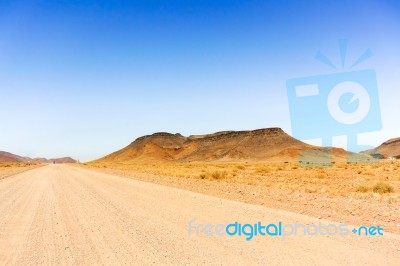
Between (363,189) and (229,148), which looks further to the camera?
(229,148)

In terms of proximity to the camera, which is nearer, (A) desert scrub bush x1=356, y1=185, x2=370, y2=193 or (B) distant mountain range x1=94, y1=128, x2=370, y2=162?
(A) desert scrub bush x1=356, y1=185, x2=370, y2=193

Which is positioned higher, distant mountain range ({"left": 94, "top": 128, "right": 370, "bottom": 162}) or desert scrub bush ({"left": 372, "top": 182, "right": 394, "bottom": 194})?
distant mountain range ({"left": 94, "top": 128, "right": 370, "bottom": 162})

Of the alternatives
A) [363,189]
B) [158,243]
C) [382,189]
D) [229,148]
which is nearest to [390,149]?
[229,148]

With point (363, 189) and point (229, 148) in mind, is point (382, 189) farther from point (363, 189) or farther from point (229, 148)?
point (229, 148)

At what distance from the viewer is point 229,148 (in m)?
139

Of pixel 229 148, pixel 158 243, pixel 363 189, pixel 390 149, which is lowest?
pixel 158 243

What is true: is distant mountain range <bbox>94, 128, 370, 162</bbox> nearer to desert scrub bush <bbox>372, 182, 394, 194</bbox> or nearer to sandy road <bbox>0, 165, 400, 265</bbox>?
desert scrub bush <bbox>372, 182, 394, 194</bbox>

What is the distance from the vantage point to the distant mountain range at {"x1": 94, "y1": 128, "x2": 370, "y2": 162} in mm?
123312

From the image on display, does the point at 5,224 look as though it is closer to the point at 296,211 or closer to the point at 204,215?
the point at 204,215

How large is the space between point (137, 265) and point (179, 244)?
1556 millimetres

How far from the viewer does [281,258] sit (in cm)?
655

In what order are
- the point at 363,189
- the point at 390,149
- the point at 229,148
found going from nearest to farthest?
the point at 363,189 < the point at 229,148 < the point at 390,149

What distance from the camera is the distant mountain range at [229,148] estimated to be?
123312 mm

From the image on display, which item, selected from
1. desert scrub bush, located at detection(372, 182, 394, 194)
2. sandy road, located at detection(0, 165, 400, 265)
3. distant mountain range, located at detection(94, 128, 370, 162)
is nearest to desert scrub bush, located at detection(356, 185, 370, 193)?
desert scrub bush, located at detection(372, 182, 394, 194)
